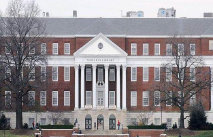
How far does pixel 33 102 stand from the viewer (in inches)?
4466

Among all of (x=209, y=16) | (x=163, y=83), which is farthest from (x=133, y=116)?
(x=209, y=16)

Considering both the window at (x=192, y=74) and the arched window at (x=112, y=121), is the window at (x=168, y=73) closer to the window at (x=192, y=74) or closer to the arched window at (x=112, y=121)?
the window at (x=192, y=74)

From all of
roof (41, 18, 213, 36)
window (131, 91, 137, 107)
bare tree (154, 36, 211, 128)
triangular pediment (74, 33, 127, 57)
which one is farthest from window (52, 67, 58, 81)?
bare tree (154, 36, 211, 128)

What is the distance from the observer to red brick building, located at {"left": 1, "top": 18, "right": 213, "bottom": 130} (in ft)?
405

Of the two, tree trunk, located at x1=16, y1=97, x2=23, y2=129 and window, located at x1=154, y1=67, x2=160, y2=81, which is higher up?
window, located at x1=154, y1=67, x2=160, y2=81

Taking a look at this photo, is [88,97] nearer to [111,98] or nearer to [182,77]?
[111,98]

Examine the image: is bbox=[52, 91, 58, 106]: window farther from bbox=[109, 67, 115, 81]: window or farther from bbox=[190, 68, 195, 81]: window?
bbox=[190, 68, 195, 81]: window

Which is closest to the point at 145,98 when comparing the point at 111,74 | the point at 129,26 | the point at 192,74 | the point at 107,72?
the point at 111,74

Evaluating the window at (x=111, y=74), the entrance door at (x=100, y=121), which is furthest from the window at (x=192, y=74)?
the entrance door at (x=100, y=121)

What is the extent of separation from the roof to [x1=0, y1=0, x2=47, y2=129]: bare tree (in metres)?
15.5

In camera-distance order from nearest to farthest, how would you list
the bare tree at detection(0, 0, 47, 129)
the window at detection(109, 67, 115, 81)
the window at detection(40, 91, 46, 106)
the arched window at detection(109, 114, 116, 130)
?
the bare tree at detection(0, 0, 47, 129) → the arched window at detection(109, 114, 116, 130) → the window at detection(40, 91, 46, 106) → the window at detection(109, 67, 115, 81)

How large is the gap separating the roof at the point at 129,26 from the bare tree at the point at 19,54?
15471 mm

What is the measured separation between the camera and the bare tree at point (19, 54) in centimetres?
10656

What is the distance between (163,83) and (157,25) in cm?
1773
